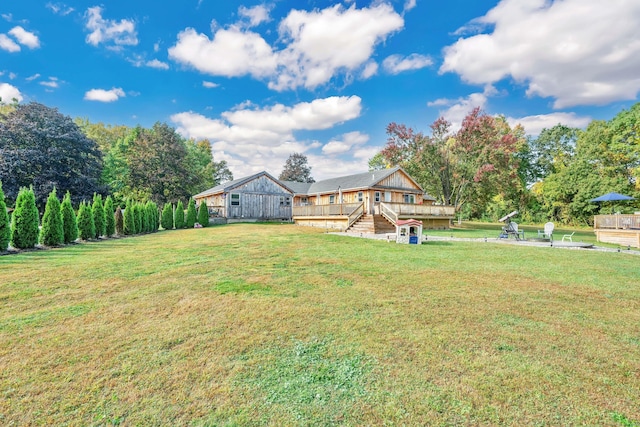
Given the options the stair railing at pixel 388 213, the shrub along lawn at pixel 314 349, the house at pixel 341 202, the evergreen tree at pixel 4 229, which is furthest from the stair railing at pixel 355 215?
the evergreen tree at pixel 4 229

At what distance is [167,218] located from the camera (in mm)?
21938

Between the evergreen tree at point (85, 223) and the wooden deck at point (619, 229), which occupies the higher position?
the evergreen tree at point (85, 223)

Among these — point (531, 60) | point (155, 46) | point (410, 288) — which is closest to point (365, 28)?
point (531, 60)

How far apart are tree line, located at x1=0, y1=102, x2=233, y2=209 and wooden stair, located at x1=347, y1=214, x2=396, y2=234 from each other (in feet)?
74.7

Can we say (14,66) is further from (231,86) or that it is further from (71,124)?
(231,86)

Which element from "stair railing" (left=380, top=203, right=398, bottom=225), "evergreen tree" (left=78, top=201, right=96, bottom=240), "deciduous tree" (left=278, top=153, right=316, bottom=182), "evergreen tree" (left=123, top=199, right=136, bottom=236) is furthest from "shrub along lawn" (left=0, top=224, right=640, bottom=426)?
"deciduous tree" (left=278, top=153, right=316, bottom=182)

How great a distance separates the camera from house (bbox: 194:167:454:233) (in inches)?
736

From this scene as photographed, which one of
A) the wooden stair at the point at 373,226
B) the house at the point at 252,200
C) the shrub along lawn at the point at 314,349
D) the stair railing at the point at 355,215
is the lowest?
the shrub along lawn at the point at 314,349

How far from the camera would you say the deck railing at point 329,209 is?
63.1 feet

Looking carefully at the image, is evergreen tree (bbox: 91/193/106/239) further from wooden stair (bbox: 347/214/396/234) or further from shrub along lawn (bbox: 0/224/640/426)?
wooden stair (bbox: 347/214/396/234)

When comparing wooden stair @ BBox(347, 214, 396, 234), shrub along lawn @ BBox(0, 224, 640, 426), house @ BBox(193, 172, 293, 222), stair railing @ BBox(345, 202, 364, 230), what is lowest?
shrub along lawn @ BBox(0, 224, 640, 426)

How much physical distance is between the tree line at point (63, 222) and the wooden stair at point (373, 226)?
1327 cm

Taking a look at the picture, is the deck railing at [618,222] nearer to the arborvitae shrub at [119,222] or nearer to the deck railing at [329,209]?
the deck railing at [329,209]

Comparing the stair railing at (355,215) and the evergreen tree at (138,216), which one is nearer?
the evergreen tree at (138,216)
